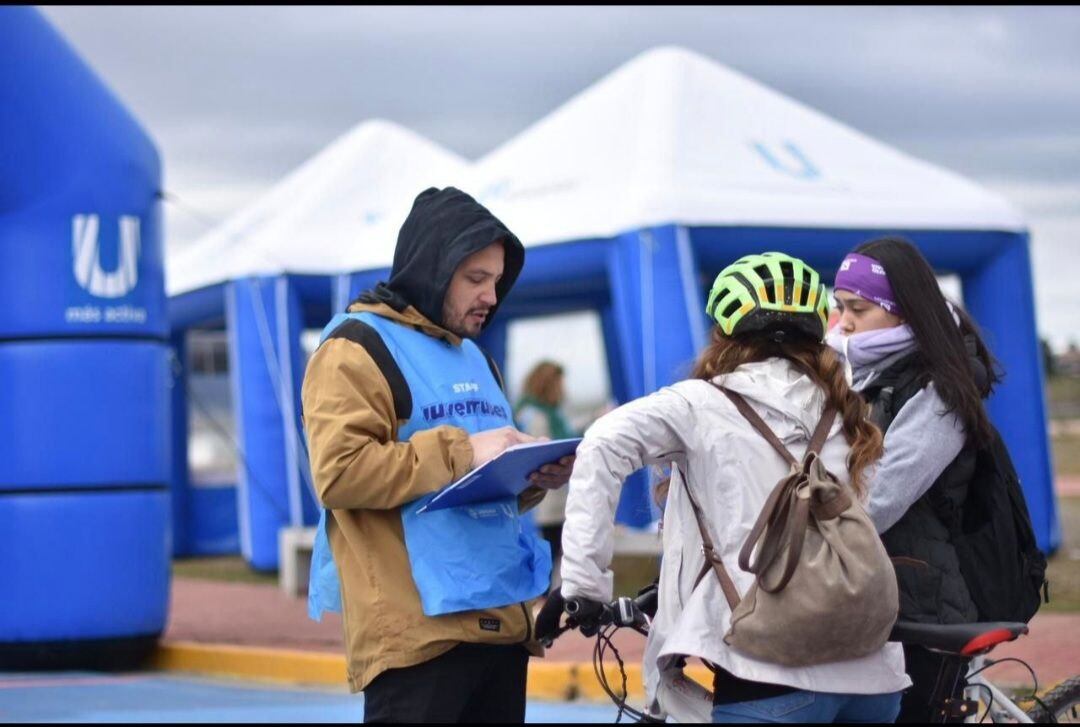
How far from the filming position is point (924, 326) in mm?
4340

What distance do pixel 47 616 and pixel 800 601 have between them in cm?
766

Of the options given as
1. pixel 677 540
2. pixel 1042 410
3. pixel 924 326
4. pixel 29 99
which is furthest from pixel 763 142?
pixel 677 540

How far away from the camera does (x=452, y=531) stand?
3.82 meters

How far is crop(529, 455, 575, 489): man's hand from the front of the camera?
389 centimetres

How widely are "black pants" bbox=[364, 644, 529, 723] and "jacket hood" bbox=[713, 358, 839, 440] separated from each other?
2.81ft

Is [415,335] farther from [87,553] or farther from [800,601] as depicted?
[87,553]

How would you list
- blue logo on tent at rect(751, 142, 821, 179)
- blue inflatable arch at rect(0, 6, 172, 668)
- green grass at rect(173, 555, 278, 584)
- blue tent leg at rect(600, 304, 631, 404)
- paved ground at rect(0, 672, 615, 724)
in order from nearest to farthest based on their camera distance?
paved ground at rect(0, 672, 615, 724), blue inflatable arch at rect(0, 6, 172, 668), blue logo on tent at rect(751, 142, 821, 179), green grass at rect(173, 555, 278, 584), blue tent leg at rect(600, 304, 631, 404)

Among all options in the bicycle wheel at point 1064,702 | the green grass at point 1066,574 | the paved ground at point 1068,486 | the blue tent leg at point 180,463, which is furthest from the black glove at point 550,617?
the paved ground at point 1068,486

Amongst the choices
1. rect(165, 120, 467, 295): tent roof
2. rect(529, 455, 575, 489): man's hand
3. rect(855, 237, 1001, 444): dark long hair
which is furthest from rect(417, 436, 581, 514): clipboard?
rect(165, 120, 467, 295): tent roof

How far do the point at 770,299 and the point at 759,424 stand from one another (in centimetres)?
30

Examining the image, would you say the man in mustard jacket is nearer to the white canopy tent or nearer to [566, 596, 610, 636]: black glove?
[566, 596, 610, 636]: black glove

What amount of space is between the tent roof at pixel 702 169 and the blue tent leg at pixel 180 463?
6656 mm

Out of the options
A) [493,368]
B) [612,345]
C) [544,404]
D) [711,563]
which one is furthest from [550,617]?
[612,345]

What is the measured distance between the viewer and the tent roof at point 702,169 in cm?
1218
